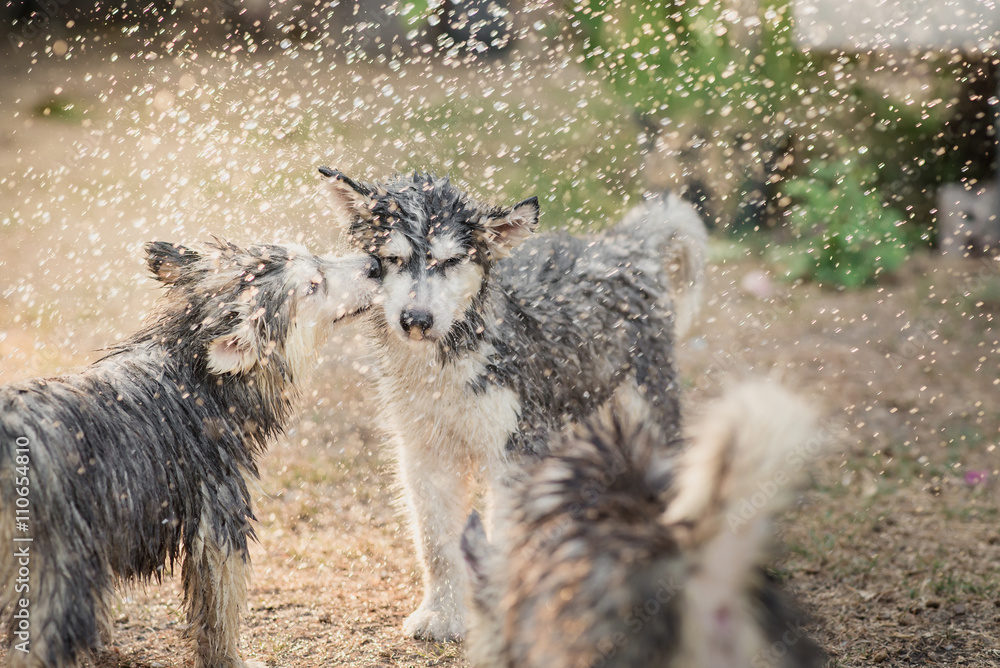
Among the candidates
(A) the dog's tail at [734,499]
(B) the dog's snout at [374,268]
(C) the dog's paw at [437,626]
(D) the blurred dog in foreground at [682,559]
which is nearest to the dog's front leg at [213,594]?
(C) the dog's paw at [437,626]

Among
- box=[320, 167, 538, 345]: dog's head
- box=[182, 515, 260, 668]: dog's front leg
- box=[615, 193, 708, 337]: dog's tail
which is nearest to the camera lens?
box=[182, 515, 260, 668]: dog's front leg

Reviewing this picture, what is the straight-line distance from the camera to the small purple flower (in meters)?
7.09

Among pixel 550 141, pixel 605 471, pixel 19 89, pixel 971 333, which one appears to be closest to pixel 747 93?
pixel 550 141

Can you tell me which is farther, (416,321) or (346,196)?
(346,196)

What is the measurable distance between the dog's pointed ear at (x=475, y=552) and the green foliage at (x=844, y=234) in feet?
30.9

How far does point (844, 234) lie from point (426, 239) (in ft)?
29.0

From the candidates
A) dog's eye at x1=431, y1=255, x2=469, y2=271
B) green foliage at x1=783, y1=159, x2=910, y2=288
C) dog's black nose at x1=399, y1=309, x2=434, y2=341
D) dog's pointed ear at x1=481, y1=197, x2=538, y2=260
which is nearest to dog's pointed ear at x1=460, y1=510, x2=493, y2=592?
dog's black nose at x1=399, y1=309, x2=434, y2=341

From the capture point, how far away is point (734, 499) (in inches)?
87.7

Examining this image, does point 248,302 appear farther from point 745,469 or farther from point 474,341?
point 745,469

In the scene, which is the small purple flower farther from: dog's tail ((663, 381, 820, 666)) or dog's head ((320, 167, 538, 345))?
dog's tail ((663, 381, 820, 666))

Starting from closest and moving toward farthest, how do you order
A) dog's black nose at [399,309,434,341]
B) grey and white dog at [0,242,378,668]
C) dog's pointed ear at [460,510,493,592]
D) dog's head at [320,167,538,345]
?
grey and white dog at [0,242,378,668] → dog's pointed ear at [460,510,493,592] → dog's black nose at [399,309,434,341] → dog's head at [320,167,538,345]

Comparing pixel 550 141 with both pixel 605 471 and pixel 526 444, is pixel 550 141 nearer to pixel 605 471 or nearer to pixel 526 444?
pixel 526 444

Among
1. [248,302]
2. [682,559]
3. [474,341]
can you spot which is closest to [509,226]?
[474,341]

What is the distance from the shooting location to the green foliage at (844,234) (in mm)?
11609
